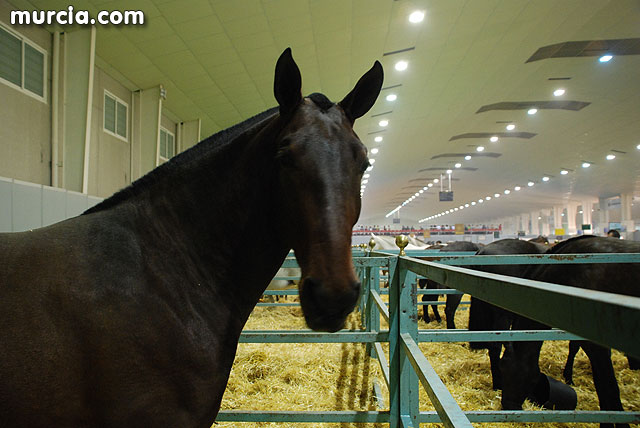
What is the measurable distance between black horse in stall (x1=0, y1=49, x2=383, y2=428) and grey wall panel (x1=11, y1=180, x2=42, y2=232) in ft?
15.5

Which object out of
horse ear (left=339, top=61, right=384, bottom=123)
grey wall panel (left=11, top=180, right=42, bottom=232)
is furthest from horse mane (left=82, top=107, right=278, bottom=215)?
grey wall panel (left=11, top=180, right=42, bottom=232)

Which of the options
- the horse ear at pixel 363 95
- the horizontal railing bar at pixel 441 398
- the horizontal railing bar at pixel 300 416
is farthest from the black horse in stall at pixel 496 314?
the horse ear at pixel 363 95

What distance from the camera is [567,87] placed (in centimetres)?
1005

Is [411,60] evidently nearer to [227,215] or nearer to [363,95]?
[363,95]

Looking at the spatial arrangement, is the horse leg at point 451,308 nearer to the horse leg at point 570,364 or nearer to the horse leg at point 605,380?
the horse leg at point 570,364

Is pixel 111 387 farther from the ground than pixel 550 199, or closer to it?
closer to it

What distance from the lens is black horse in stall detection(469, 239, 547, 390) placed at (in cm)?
354

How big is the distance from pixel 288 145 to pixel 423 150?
1791cm

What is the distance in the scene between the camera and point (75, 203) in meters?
5.91

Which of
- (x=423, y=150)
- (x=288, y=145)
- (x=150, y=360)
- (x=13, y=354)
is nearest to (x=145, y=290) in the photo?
(x=150, y=360)

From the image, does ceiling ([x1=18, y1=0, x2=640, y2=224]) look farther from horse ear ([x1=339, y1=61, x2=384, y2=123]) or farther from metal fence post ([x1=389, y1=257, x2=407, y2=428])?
metal fence post ([x1=389, y1=257, x2=407, y2=428])

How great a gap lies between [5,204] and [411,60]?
8.58 m

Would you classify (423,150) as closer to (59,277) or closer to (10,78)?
(10,78)

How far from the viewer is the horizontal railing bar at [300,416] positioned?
2008 millimetres
